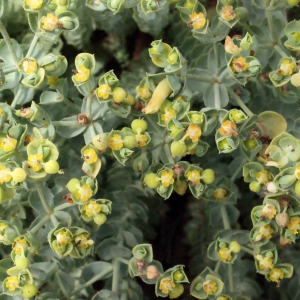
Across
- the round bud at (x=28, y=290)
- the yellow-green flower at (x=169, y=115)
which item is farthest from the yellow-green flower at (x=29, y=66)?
the round bud at (x=28, y=290)

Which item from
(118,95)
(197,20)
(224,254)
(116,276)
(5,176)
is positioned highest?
(197,20)

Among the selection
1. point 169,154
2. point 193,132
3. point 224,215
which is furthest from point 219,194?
point 193,132

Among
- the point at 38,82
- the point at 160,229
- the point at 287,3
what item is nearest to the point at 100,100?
the point at 38,82

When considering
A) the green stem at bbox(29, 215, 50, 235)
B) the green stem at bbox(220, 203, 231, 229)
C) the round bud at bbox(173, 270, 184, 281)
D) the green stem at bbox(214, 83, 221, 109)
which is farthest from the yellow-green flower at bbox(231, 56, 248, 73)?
the green stem at bbox(29, 215, 50, 235)

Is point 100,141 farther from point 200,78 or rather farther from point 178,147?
point 200,78

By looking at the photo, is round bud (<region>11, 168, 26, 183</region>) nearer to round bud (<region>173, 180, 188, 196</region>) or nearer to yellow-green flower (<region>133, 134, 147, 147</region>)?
yellow-green flower (<region>133, 134, 147, 147</region>)
